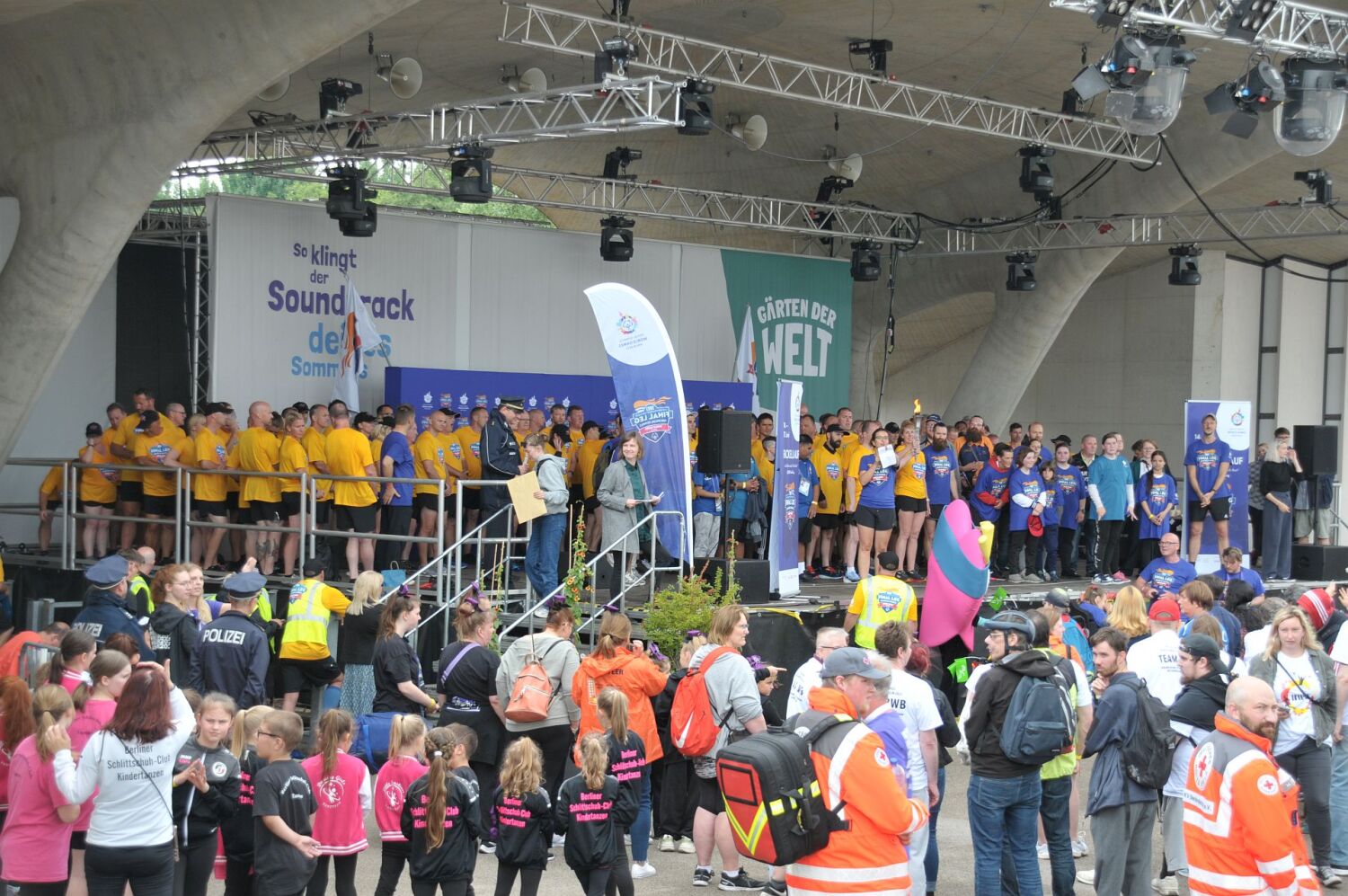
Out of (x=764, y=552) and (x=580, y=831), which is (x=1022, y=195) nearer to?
(x=764, y=552)

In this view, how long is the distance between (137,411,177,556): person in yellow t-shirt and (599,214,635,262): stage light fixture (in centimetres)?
680

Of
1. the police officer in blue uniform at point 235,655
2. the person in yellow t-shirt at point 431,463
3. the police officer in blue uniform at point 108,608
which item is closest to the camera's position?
the police officer in blue uniform at point 235,655

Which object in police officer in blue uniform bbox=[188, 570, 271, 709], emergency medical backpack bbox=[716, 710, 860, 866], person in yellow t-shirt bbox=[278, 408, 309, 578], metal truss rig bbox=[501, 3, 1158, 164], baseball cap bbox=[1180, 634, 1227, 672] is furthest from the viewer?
metal truss rig bbox=[501, 3, 1158, 164]

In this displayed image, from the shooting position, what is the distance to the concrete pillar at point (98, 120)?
12.4 m

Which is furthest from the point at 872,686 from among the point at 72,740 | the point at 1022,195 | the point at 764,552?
the point at 1022,195

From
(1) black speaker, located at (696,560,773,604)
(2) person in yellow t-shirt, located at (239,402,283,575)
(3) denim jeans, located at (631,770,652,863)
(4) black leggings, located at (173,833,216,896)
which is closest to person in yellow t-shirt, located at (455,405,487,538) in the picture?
(2) person in yellow t-shirt, located at (239,402,283,575)

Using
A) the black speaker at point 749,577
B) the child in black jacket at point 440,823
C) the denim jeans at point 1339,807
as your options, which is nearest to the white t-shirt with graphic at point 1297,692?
the denim jeans at point 1339,807

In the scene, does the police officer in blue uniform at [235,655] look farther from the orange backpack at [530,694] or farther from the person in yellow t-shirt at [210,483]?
the person in yellow t-shirt at [210,483]

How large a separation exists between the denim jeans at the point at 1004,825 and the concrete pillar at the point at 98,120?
849 cm

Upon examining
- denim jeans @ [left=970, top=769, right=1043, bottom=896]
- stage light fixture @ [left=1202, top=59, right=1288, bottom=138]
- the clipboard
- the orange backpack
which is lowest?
denim jeans @ [left=970, top=769, right=1043, bottom=896]

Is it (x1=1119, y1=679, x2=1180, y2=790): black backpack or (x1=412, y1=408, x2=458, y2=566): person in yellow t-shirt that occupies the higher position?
(x1=412, y1=408, x2=458, y2=566): person in yellow t-shirt

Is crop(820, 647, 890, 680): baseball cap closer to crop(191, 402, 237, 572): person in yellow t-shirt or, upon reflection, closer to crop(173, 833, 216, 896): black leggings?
crop(173, 833, 216, 896): black leggings

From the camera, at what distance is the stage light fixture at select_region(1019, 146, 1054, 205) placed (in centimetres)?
1833

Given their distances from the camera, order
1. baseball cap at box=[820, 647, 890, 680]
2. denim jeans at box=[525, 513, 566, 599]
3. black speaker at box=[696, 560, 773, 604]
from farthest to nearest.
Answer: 1. black speaker at box=[696, 560, 773, 604]
2. denim jeans at box=[525, 513, 566, 599]
3. baseball cap at box=[820, 647, 890, 680]
